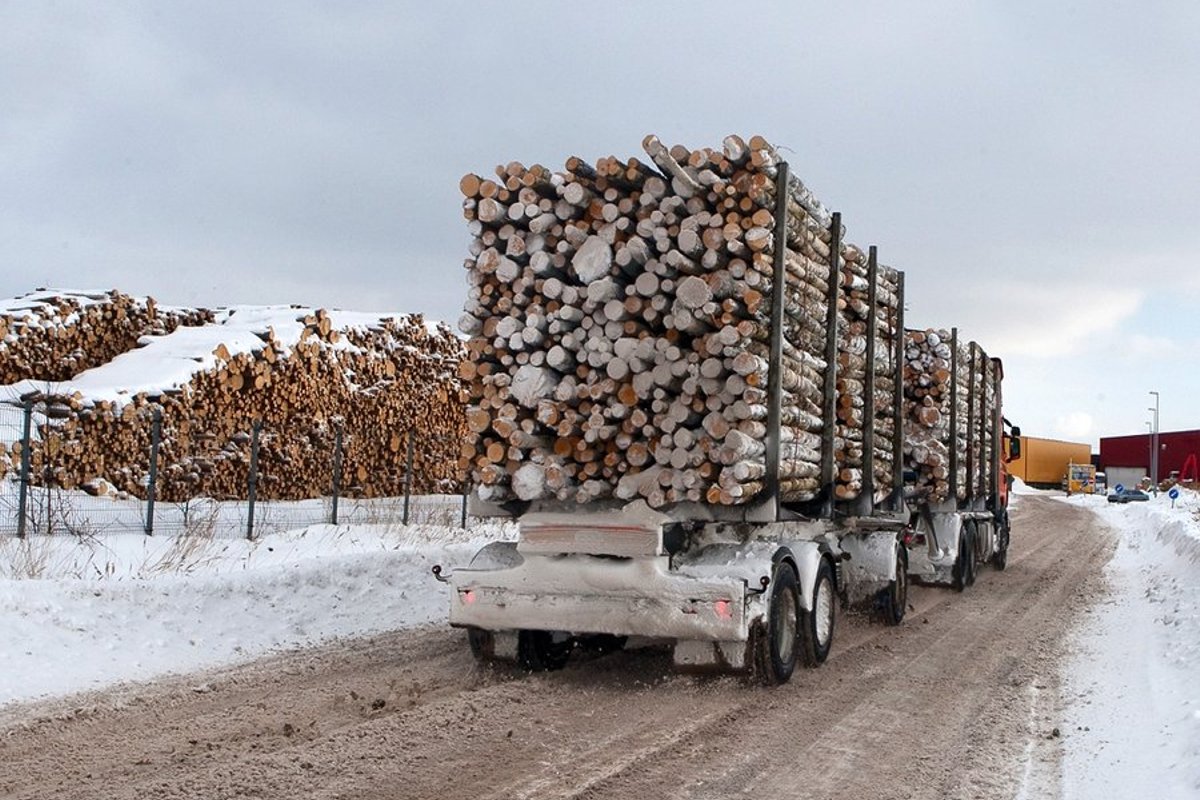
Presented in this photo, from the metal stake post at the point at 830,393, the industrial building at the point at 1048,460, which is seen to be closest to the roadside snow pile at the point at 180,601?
the metal stake post at the point at 830,393

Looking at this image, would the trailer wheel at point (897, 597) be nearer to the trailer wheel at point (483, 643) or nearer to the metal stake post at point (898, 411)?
the metal stake post at point (898, 411)

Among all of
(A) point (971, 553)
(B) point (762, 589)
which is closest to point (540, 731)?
(B) point (762, 589)

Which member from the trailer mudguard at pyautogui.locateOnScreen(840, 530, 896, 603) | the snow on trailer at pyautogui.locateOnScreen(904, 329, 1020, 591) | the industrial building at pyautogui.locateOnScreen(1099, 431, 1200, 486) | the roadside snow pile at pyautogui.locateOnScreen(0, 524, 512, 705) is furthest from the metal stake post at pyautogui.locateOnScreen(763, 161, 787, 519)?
the industrial building at pyautogui.locateOnScreen(1099, 431, 1200, 486)

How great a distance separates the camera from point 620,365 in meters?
7.80

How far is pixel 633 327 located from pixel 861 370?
360 cm

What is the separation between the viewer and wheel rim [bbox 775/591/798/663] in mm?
7898

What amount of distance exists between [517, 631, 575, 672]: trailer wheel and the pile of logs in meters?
1.12

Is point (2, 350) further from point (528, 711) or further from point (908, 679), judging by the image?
point (908, 679)

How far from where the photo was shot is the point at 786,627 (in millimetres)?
8055

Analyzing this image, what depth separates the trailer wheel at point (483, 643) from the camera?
8188mm

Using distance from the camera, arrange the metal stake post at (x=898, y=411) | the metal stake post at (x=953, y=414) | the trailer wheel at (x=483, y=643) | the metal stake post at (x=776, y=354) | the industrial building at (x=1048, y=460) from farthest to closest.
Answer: the industrial building at (x=1048, y=460)
the metal stake post at (x=953, y=414)
the metal stake post at (x=898, y=411)
the trailer wheel at (x=483, y=643)
the metal stake post at (x=776, y=354)

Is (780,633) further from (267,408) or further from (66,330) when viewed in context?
(66,330)

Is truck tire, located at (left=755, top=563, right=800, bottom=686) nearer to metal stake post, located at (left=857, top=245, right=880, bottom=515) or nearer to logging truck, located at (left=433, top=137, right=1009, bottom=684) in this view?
logging truck, located at (left=433, top=137, right=1009, bottom=684)

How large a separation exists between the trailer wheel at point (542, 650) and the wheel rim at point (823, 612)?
79.3 inches
